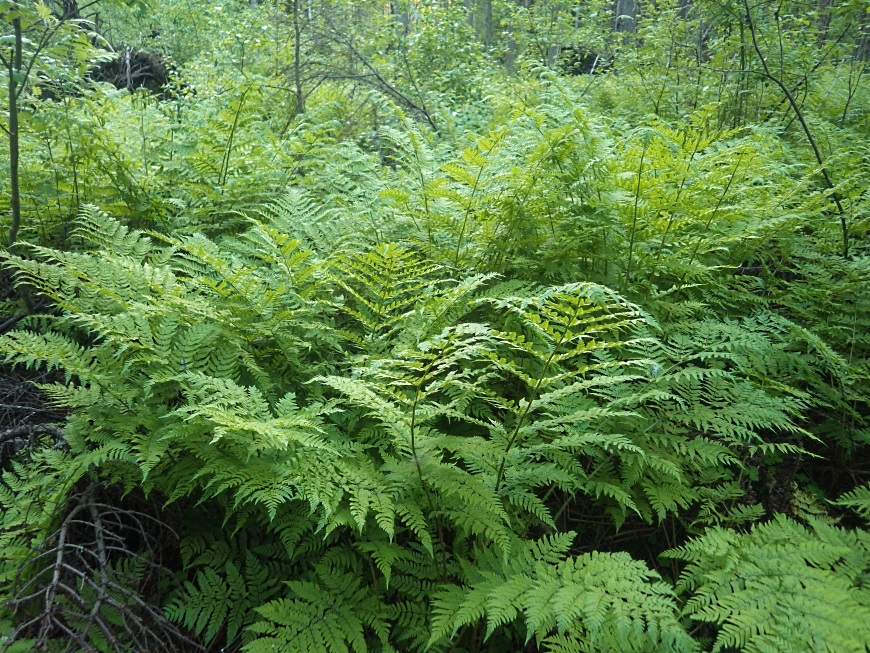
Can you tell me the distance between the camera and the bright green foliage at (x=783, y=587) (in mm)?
1539

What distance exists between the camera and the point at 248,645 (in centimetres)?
183

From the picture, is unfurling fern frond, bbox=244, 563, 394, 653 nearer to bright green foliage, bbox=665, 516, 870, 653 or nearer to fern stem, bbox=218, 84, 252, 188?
bright green foliage, bbox=665, 516, 870, 653

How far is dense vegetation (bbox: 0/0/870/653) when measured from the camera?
5.94 feet

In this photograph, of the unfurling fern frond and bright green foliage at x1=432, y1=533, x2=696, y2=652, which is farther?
the unfurling fern frond

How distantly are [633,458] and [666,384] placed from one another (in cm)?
37

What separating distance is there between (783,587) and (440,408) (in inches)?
47.7

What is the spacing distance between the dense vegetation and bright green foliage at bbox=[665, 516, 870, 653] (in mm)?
11

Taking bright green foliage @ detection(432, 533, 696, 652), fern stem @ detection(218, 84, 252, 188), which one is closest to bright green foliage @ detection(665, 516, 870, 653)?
bright green foliage @ detection(432, 533, 696, 652)

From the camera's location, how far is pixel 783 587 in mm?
1702

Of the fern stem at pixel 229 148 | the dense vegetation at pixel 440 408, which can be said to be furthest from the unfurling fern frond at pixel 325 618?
the fern stem at pixel 229 148

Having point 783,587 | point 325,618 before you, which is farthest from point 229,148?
point 783,587

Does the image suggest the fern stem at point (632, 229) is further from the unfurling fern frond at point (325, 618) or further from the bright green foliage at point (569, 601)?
the unfurling fern frond at point (325, 618)

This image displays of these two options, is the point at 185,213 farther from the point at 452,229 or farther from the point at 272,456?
the point at 272,456

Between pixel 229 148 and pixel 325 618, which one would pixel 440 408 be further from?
pixel 229 148
